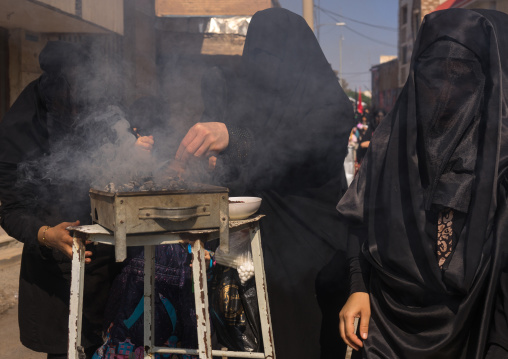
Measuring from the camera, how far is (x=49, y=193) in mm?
2479

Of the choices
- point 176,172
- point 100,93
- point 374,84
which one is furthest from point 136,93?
point 374,84

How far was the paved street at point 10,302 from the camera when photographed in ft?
12.5

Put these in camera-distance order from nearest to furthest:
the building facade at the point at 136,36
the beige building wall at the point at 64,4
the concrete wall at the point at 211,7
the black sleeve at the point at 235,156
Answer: the black sleeve at the point at 235,156 → the beige building wall at the point at 64,4 → the building facade at the point at 136,36 → the concrete wall at the point at 211,7

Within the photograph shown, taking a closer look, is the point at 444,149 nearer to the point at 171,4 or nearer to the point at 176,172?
the point at 176,172

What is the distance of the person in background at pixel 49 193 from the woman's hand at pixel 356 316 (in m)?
1.33

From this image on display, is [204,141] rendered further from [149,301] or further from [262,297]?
[149,301]

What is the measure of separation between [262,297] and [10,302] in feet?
11.0

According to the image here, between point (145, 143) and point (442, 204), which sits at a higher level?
point (145, 143)

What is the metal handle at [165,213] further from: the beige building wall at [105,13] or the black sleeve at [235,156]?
the beige building wall at [105,13]

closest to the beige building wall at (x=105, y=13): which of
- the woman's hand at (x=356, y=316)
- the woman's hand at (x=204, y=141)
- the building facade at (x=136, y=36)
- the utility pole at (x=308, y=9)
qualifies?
the building facade at (x=136, y=36)

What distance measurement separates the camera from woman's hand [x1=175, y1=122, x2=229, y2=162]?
7.11ft

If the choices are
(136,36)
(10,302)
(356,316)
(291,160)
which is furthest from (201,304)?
(136,36)

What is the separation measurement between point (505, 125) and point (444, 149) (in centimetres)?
20

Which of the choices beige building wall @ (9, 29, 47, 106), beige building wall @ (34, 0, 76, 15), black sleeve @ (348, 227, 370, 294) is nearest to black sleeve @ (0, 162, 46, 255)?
black sleeve @ (348, 227, 370, 294)
